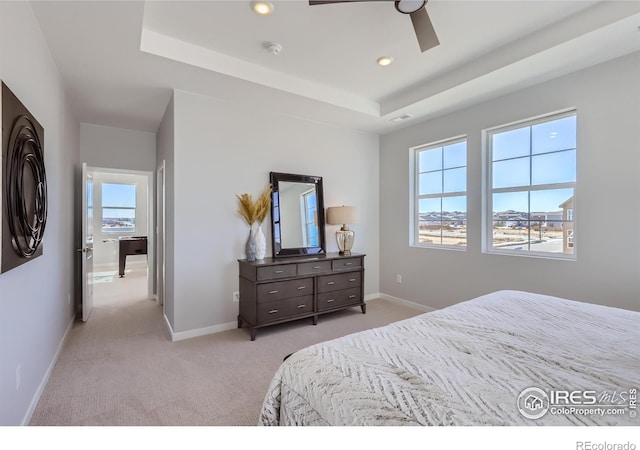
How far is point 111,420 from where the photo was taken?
1.88m

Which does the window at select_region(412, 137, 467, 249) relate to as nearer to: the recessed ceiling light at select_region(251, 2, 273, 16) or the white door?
the recessed ceiling light at select_region(251, 2, 273, 16)

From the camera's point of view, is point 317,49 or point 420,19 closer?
point 420,19

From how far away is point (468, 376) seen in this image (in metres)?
1.10

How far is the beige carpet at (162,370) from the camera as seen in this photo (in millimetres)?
1941

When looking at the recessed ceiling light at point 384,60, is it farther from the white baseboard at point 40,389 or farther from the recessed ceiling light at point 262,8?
the white baseboard at point 40,389

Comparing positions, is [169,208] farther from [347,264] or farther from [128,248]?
[128,248]

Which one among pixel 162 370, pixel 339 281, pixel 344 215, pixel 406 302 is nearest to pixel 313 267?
pixel 339 281

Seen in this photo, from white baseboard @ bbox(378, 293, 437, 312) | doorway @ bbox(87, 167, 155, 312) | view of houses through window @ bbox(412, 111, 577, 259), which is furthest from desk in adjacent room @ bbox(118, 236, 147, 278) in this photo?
view of houses through window @ bbox(412, 111, 577, 259)

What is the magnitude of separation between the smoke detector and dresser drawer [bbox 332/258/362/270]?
234cm

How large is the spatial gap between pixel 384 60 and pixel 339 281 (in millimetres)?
2502

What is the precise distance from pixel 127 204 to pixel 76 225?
14.6ft

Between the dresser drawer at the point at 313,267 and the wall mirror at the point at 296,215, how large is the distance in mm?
370

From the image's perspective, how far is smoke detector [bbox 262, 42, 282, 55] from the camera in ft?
8.57
